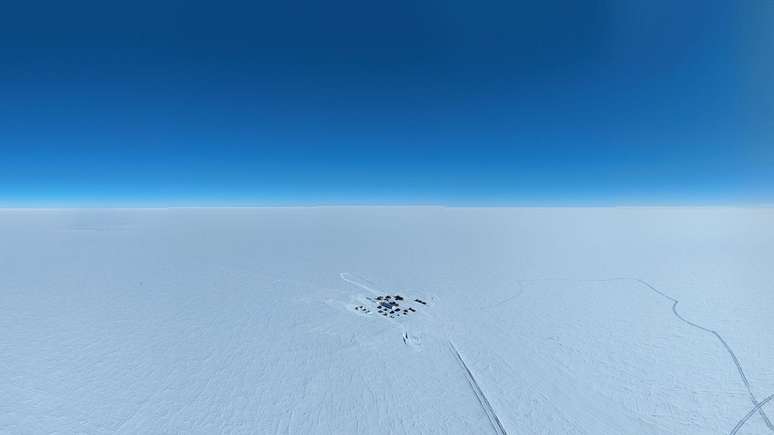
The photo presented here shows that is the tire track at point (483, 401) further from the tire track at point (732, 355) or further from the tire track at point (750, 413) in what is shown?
the tire track at point (732, 355)

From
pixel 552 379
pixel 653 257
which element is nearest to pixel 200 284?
pixel 552 379

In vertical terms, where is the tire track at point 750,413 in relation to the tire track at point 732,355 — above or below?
below

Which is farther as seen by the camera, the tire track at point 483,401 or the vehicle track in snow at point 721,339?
the vehicle track in snow at point 721,339

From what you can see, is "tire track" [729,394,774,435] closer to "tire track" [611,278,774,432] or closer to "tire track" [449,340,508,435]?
"tire track" [611,278,774,432]

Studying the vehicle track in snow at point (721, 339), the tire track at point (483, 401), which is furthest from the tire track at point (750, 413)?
the tire track at point (483, 401)

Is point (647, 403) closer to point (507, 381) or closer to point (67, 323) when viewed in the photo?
point (507, 381)

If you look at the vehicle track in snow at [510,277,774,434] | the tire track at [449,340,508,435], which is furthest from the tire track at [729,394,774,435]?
the tire track at [449,340,508,435]

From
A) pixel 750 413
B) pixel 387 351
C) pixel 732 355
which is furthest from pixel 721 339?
pixel 387 351

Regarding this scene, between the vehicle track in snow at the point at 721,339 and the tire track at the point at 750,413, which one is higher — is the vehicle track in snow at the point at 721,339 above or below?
above

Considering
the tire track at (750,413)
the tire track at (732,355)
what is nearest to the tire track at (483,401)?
the tire track at (750,413)

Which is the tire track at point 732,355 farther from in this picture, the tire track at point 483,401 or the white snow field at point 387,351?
the tire track at point 483,401
